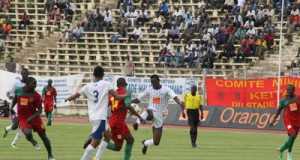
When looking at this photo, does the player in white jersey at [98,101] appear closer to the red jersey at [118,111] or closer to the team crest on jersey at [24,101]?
the red jersey at [118,111]

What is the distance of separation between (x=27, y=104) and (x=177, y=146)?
22.7 ft

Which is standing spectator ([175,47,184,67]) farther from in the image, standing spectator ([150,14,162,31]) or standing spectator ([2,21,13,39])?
standing spectator ([2,21,13,39])

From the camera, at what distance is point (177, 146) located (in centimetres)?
2906

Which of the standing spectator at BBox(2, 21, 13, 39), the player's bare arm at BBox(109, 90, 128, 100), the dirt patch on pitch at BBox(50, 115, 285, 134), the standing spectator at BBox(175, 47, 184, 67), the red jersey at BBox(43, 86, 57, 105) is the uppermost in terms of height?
the player's bare arm at BBox(109, 90, 128, 100)

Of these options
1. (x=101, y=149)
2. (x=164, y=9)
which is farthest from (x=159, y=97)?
(x=164, y=9)

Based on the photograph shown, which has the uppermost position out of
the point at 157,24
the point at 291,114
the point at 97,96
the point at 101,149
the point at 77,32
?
the point at 97,96

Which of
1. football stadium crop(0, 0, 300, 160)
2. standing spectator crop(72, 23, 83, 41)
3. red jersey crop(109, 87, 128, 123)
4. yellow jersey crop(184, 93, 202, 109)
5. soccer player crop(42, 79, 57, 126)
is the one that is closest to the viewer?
red jersey crop(109, 87, 128, 123)

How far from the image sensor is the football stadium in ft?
113

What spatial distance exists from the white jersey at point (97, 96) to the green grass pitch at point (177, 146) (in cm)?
416

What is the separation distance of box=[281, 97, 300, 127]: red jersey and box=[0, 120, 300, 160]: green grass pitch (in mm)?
1377

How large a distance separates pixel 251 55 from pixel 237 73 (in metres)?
2.92

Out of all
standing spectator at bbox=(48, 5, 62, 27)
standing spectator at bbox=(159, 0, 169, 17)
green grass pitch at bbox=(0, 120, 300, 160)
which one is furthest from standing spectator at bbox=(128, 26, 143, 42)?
green grass pitch at bbox=(0, 120, 300, 160)

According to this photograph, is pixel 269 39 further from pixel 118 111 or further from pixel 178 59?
pixel 118 111

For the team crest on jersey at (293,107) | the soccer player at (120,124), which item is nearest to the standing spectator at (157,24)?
the team crest on jersey at (293,107)
